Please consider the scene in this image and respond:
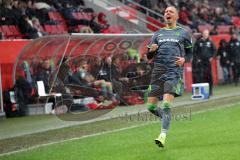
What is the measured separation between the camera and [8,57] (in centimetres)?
1794

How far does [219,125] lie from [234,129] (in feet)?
2.59

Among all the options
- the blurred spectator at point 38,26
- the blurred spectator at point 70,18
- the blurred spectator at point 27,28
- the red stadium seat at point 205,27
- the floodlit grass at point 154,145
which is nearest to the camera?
the floodlit grass at point 154,145

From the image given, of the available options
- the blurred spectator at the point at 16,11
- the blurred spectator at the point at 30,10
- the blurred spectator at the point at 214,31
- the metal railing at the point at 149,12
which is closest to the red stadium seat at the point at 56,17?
the blurred spectator at the point at 30,10

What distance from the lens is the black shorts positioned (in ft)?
33.1

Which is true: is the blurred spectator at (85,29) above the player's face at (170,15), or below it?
above

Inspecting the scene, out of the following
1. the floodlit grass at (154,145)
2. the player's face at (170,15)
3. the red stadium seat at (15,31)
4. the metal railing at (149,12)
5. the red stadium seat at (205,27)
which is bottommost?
the floodlit grass at (154,145)

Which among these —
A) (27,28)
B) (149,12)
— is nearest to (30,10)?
(27,28)

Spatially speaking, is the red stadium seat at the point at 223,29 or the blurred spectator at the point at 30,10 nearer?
the blurred spectator at the point at 30,10

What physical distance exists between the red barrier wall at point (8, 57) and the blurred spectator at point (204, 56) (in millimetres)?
6585

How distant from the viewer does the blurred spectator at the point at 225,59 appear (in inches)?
1031

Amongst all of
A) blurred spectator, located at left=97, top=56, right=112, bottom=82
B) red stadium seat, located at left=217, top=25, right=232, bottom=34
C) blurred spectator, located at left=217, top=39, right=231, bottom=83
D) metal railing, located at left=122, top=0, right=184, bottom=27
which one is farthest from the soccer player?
red stadium seat, located at left=217, top=25, right=232, bottom=34

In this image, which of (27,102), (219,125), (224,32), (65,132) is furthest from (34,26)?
(224,32)

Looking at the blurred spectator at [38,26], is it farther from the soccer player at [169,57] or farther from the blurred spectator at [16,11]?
the soccer player at [169,57]

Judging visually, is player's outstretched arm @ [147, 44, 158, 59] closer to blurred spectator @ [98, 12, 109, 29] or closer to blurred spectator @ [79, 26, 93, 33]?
blurred spectator @ [79, 26, 93, 33]
